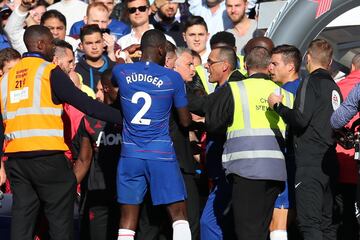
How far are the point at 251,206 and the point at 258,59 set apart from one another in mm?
1417

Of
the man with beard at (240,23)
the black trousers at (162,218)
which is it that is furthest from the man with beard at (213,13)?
the black trousers at (162,218)

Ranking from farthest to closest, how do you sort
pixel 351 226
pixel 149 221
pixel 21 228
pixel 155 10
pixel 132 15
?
1. pixel 155 10
2. pixel 132 15
3. pixel 351 226
4. pixel 149 221
5. pixel 21 228

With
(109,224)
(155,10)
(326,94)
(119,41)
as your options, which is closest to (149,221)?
(109,224)

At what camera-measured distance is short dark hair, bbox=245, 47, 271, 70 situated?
9984 millimetres

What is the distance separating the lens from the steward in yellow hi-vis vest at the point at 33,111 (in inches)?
376

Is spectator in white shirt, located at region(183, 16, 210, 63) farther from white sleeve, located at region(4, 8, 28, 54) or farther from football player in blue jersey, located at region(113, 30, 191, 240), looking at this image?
football player in blue jersey, located at region(113, 30, 191, 240)

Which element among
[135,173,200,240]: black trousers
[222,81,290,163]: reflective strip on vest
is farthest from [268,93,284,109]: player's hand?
[135,173,200,240]: black trousers

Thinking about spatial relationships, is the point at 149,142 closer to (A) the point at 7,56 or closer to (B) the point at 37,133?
(B) the point at 37,133

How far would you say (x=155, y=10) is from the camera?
604 inches

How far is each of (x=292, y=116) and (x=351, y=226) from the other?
1.97 m

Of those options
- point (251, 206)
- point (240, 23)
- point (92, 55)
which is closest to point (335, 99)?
point (251, 206)

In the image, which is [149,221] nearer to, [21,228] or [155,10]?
[21,228]

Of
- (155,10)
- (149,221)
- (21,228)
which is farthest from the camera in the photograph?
(155,10)

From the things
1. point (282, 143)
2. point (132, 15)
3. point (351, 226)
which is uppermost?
point (132, 15)
